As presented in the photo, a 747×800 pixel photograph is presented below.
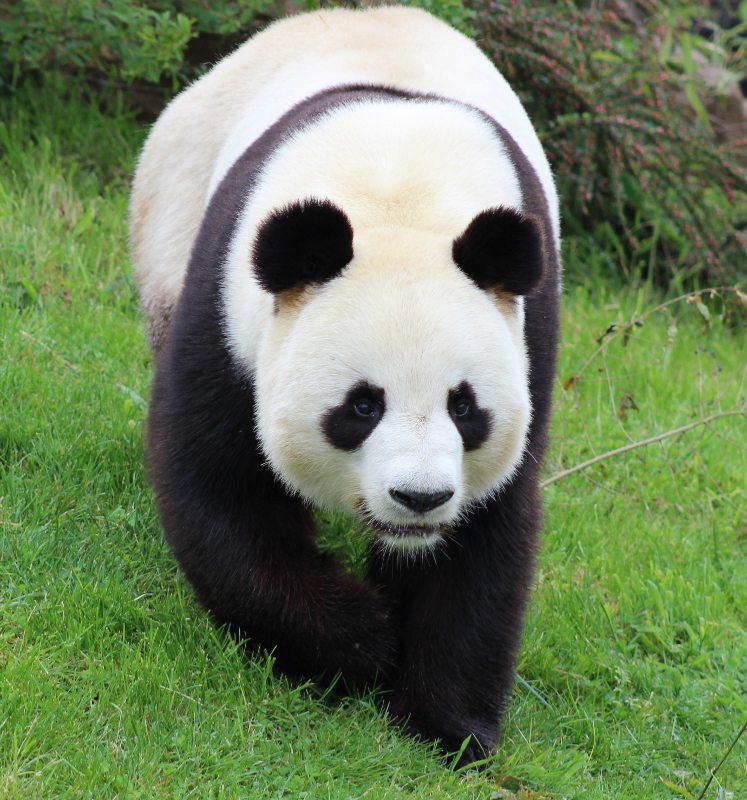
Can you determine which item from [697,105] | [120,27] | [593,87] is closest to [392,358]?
[120,27]

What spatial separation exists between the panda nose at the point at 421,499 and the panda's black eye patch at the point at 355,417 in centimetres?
20

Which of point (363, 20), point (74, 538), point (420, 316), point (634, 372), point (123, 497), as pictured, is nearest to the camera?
point (420, 316)

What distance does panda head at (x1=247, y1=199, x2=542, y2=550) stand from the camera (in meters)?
2.79

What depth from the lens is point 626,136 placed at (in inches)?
281

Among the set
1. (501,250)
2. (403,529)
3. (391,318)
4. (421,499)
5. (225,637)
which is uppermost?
(501,250)

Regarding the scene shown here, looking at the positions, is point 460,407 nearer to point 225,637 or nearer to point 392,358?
point 392,358

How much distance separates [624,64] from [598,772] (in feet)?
17.5

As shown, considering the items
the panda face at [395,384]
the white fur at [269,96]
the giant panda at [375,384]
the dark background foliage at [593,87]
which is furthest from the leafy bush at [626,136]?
the panda face at [395,384]

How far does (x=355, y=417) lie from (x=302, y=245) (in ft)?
1.53

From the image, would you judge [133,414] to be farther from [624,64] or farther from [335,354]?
[624,64]

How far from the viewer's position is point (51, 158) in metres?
6.61

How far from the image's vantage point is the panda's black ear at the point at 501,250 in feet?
9.56

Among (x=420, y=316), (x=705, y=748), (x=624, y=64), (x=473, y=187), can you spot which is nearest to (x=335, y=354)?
(x=420, y=316)

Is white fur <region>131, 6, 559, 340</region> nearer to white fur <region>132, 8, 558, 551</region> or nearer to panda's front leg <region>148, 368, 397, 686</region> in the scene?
white fur <region>132, 8, 558, 551</region>
